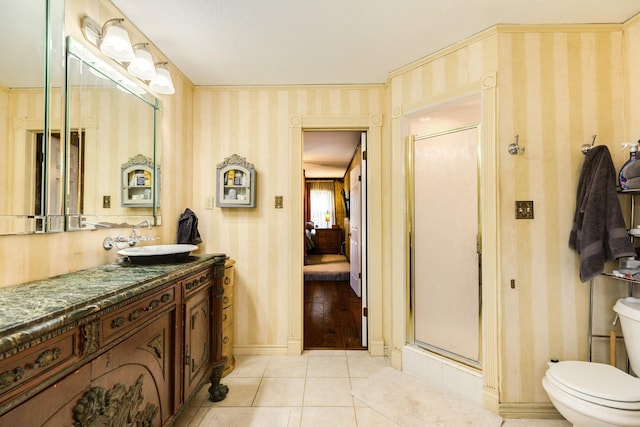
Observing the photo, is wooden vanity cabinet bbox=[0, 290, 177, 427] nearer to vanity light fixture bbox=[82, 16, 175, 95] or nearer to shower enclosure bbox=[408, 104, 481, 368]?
vanity light fixture bbox=[82, 16, 175, 95]

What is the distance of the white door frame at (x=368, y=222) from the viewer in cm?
248

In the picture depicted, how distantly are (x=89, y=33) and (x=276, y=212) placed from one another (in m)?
1.65

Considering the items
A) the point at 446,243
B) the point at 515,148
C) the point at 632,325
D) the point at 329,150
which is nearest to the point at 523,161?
the point at 515,148

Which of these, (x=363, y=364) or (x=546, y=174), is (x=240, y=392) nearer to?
(x=363, y=364)

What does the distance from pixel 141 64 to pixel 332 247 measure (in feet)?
20.9

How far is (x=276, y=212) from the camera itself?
2.54 metres

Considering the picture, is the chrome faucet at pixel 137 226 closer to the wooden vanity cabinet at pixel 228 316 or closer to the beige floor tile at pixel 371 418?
the wooden vanity cabinet at pixel 228 316

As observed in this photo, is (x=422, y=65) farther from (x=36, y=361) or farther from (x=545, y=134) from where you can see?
(x=36, y=361)

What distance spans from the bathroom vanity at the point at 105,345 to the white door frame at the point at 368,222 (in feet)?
2.94

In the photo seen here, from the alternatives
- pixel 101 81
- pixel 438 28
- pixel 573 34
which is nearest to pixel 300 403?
pixel 101 81

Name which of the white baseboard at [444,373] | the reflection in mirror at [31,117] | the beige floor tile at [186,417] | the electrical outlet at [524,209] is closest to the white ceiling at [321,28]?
the reflection in mirror at [31,117]

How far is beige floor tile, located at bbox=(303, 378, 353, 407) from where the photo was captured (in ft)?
6.09

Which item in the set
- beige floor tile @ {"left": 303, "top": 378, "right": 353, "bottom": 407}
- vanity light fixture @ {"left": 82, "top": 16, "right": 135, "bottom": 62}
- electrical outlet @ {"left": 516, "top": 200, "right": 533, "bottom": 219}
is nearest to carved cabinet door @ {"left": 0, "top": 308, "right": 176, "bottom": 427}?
beige floor tile @ {"left": 303, "top": 378, "right": 353, "bottom": 407}

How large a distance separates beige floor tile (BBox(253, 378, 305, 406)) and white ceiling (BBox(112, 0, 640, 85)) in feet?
8.13
